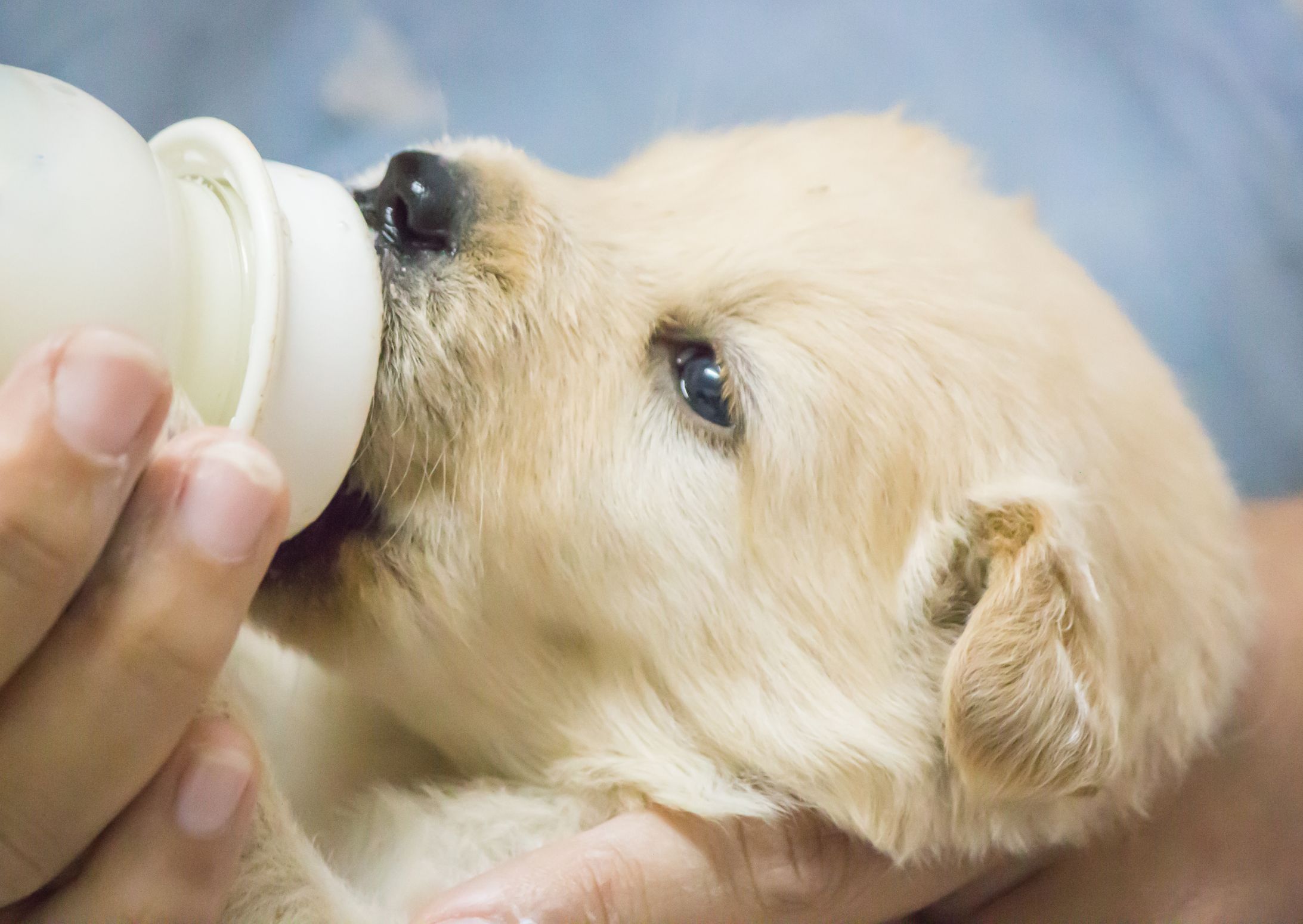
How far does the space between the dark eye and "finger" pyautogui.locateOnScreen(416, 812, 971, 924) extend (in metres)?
0.47

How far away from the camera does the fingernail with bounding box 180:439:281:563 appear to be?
67 centimetres

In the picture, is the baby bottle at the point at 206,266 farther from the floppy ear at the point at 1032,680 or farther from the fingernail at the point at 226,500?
the floppy ear at the point at 1032,680

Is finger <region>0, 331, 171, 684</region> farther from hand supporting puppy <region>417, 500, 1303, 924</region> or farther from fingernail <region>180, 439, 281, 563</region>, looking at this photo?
hand supporting puppy <region>417, 500, 1303, 924</region>

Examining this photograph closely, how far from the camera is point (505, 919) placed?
0.95 metres

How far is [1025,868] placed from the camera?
57.9 inches

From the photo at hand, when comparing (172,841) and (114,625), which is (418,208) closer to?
(114,625)

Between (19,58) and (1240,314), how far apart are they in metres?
2.44

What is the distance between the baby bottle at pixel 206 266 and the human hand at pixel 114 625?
0.25 feet

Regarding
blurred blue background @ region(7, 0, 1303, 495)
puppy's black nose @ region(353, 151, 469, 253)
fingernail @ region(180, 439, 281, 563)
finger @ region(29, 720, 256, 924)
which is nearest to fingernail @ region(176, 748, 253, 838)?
finger @ region(29, 720, 256, 924)

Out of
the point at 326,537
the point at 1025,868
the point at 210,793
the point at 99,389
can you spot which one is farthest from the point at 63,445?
the point at 1025,868

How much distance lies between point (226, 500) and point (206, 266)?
0.23 m

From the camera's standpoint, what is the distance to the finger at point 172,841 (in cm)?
77

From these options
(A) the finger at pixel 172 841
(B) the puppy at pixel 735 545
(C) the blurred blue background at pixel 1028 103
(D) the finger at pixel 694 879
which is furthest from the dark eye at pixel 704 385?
(C) the blurred blue background at pixel 1028 103

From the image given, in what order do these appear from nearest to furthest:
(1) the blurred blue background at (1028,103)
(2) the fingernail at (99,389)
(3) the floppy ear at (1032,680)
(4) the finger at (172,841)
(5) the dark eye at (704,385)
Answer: (2) the fingernail at (99,389), (4) the finger at (172,841), (3) the floppy ear at (1032,680), (5) the dark eye at (704,385), (1) the blurred blue background at (1028,103)
